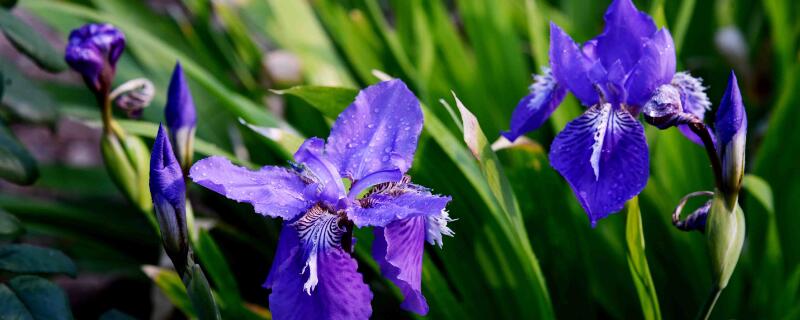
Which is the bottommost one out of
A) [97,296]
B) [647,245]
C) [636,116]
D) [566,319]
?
[97,296]

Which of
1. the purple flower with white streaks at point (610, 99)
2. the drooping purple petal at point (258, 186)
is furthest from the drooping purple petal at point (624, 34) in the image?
the drooping purple petal at point (258, 186)

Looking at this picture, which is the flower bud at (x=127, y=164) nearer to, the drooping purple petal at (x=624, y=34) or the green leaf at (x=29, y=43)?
the green leaf at (x=29, y=43)

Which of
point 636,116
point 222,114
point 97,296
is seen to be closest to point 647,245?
point 636,116

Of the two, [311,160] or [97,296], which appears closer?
[311,160]

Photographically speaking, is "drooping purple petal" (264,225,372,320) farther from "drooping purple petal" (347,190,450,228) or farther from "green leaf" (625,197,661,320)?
"green leaf" (625,197,661,320)

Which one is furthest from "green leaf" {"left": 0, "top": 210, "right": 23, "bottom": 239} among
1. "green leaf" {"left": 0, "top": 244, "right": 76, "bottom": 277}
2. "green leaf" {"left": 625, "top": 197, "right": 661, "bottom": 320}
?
"green leaf" {"left": 625, "top": 197, "right": 661, "bottom": 320}

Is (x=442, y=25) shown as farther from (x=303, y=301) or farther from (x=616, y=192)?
(x=303, y=301)

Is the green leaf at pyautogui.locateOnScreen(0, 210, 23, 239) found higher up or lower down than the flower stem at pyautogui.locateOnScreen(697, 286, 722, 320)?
lower down
